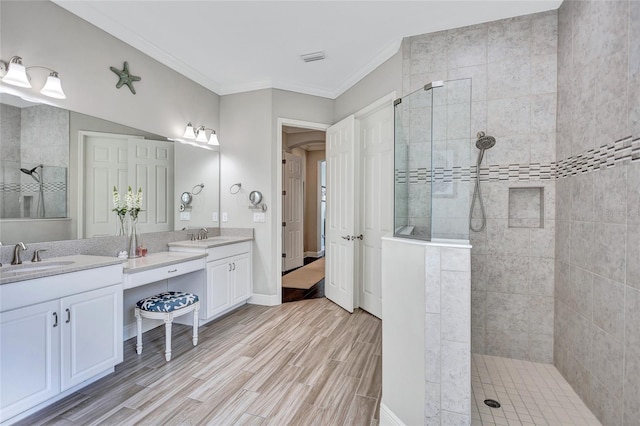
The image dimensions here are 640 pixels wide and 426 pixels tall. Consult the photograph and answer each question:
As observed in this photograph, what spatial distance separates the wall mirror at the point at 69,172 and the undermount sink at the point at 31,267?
21 cm

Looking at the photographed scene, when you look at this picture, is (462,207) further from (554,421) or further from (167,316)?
(167,316)

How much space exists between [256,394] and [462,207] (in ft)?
6.01

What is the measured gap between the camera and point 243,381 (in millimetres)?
2188

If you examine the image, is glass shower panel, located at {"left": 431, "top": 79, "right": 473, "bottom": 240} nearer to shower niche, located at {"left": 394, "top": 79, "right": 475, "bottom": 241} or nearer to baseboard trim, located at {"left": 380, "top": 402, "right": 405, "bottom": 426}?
shower niche, located at {"left": 394, "top": 79, "right": 475, "bottom": 241}

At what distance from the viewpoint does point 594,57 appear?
74.3 inches

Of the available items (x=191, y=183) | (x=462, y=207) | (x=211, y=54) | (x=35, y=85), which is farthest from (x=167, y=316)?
(x=211, y=54)

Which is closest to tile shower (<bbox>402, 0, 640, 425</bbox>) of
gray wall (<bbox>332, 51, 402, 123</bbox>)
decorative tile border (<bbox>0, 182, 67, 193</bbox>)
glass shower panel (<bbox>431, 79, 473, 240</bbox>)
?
gray wall (<bbox>332, 51, 402, 123</bbox>)

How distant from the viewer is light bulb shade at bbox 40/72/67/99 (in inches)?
85.6

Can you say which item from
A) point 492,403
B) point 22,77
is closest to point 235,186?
point 22,77

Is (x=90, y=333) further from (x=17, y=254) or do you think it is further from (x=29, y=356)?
(x=17, y=254)

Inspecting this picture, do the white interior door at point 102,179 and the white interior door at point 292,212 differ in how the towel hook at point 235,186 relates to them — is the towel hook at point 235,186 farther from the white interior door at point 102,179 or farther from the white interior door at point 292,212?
the white interior door at point 292,212

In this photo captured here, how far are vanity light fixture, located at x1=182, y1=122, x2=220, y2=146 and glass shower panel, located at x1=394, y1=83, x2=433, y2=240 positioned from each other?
2510 mm

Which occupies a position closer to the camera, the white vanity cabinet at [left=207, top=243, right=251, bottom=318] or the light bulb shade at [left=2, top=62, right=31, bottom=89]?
the light bulb shade at [left=2, top=62, right=31, bottom=89]

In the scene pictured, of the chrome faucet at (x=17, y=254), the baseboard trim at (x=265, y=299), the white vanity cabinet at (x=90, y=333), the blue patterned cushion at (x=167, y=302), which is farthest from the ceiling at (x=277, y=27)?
the baseboard trim at (x=265, y=299)
